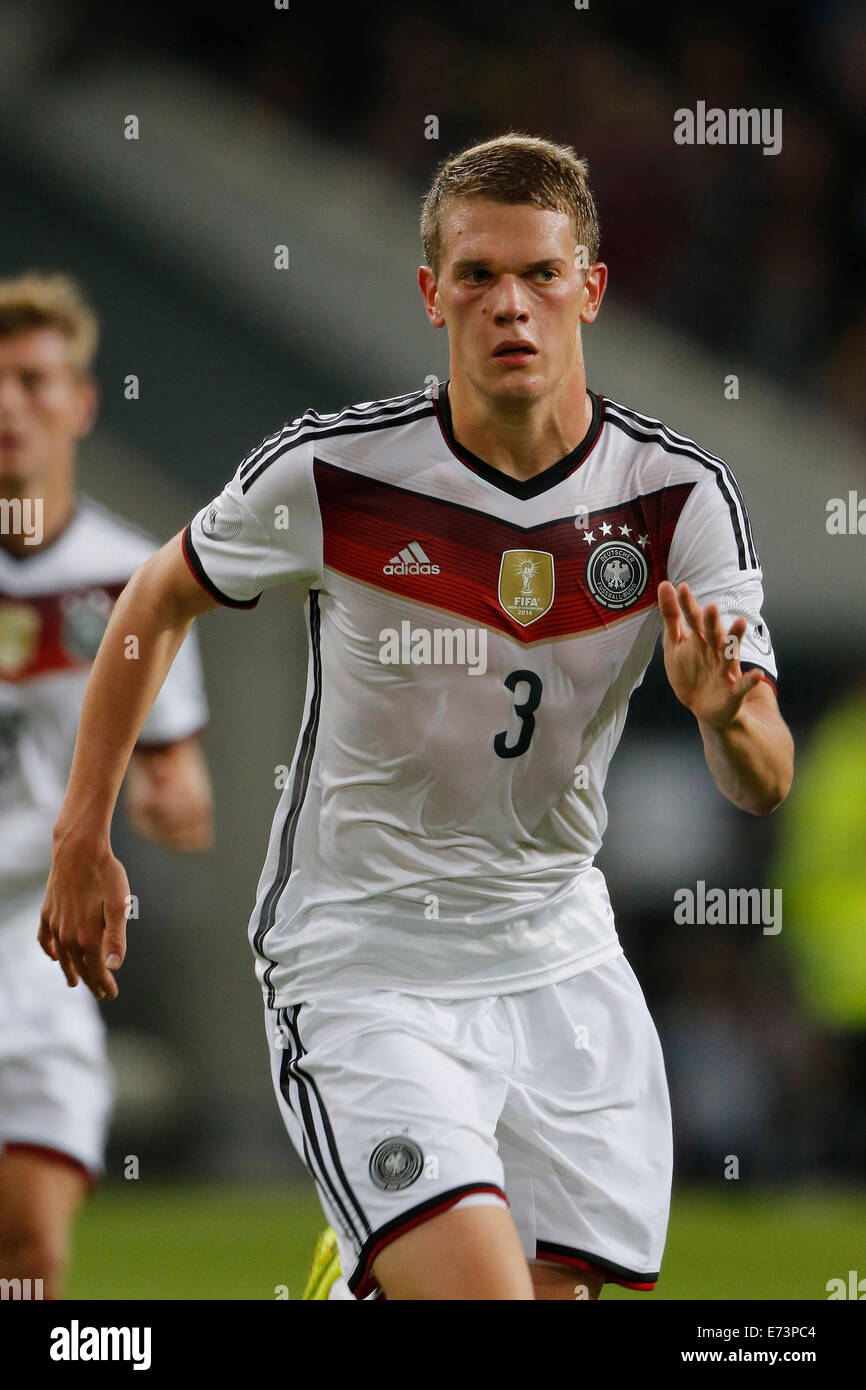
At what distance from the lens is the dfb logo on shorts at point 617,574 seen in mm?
3250

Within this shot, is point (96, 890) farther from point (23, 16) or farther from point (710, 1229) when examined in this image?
point (23, 16)

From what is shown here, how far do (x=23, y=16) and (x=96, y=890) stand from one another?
7.64m

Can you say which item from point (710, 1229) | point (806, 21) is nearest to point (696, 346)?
point (806, 21)

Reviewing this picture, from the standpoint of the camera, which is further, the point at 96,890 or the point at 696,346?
the point at 696,346

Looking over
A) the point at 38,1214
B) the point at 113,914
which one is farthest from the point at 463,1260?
the point at 38,1214

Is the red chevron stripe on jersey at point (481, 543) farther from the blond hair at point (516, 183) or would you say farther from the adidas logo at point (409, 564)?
the blond hair at point (516, 183)

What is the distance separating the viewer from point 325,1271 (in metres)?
3.68

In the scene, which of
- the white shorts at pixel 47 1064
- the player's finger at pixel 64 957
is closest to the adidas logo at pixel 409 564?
the player's finger at pixel 64 957

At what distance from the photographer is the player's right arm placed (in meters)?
3.22

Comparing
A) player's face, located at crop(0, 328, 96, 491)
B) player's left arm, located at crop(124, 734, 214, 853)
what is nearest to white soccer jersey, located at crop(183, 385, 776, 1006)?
player's left arm, located at crop(124, 734, 214, 853)

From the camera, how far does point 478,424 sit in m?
3.28

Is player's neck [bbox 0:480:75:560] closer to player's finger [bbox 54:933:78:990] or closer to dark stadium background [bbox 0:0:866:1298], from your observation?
player's finger [bbox 54:933:78:990]

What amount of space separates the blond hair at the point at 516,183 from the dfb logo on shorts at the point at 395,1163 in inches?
61.8

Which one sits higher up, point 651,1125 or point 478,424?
point 478,424
